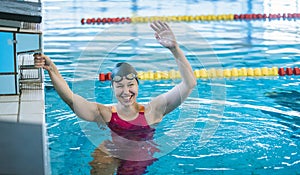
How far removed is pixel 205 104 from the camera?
14.9ft

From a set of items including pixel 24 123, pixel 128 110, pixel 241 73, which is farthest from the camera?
pixel 241 73

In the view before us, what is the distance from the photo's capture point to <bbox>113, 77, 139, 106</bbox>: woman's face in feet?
8.91

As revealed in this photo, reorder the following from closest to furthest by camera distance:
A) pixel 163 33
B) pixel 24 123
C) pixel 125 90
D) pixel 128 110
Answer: pixel 163 33
pixel 125 90
pixel 128 110
pixel 24 123

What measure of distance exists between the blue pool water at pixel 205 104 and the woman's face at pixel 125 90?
0.53 feet

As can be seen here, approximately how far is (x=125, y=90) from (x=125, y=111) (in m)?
0.22

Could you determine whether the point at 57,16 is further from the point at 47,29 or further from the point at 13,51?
the point at 13,51

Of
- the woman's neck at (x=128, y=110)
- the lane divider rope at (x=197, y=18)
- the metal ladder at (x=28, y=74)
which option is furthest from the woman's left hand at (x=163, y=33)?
the lane divider rope at (x=197, y=18)

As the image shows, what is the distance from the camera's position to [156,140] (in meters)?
3.06

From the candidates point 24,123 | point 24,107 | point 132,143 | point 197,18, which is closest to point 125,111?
point 132,143

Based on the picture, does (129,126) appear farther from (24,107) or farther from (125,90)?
(24,107)

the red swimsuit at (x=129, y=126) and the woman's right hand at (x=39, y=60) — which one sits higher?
the woman's right hand at (x=39, y=60)

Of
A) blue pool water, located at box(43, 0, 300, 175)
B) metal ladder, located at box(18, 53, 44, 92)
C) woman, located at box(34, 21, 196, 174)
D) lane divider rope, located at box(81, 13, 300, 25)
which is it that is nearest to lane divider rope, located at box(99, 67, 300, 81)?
blue pool water, located at box(43, 0, 300, 175)

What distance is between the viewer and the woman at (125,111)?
2.60m

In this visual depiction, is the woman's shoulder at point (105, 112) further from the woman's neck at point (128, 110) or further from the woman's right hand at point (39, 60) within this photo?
the woman's right hand at point (39, 60)
